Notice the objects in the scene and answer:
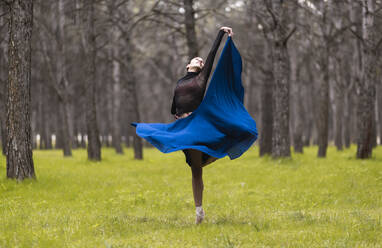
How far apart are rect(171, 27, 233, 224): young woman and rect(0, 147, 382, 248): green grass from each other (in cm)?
51

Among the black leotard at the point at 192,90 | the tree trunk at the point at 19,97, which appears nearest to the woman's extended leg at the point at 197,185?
the black leotard at the point at 192,90

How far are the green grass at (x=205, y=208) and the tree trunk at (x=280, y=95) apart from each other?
1815mm

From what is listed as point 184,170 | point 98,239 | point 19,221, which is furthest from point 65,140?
point 98,239

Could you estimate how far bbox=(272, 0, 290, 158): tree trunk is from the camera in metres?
15.2

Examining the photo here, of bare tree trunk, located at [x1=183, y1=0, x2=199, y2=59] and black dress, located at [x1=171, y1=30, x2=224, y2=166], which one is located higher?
bare tree trunk, located at [x1=183, y1=0, x2=199, y2=59]

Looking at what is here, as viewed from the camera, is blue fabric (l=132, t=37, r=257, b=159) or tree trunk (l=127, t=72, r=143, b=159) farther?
tree trunk (l=127, t=72, r=143, b=159)

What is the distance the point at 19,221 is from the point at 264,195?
5.05 m

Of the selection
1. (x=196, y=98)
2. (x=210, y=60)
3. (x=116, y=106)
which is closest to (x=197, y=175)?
(x=196, y=98)

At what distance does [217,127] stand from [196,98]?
528 millimetres

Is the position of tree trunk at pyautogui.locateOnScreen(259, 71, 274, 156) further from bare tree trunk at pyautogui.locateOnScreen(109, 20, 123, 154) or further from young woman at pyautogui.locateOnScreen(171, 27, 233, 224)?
young woman at pyautogui.locateOnScreen(171, 27, 233, 224)

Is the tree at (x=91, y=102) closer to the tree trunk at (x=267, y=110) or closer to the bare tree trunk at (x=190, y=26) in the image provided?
the bare tree trunk at (x=190, y=26)

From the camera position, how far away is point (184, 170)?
14328 mm

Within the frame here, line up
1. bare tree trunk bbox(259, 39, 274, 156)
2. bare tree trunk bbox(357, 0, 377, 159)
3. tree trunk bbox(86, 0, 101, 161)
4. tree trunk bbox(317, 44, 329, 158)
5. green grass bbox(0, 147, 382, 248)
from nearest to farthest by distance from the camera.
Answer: green grass bbox(0, 147, 382, 248) → bare tree trunk bbox(357, 0, 377, 159) → tree trunk bbox(86, 0, 101, 161) → bare tree trunk bbox(259, 39, 274, 156) → tree trunk bbox(317, 44, 329, 158)

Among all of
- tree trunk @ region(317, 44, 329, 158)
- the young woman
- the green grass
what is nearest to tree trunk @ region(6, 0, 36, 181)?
the green grass
